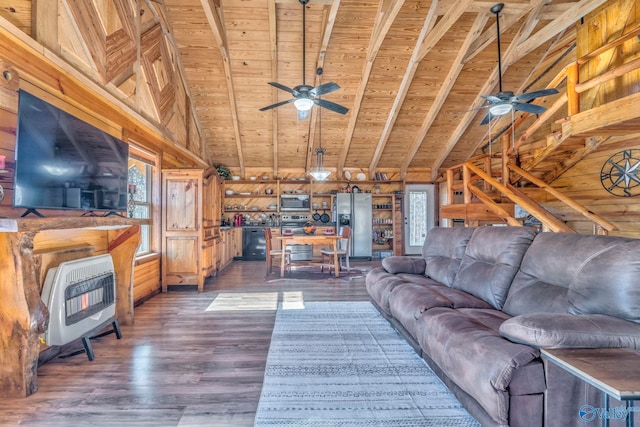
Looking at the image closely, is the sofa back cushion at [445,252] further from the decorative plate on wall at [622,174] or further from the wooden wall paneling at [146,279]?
the decorative plate on wall at [622,174]

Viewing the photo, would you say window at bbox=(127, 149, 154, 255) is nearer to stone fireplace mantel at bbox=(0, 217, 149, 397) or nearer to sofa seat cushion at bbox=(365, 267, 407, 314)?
stone fireplace mantel at bbox=(0, 217, 149, 397)

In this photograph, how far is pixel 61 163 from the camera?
→ 2.32m

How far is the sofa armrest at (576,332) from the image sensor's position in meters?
1.27

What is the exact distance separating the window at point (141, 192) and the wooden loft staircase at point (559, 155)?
5.08 meters

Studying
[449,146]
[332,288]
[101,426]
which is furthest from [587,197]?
[101,426]

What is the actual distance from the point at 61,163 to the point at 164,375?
179 centimetres

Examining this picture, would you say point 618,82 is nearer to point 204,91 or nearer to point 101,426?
point 204,91

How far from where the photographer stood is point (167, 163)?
515cm

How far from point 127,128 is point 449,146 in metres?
7.05

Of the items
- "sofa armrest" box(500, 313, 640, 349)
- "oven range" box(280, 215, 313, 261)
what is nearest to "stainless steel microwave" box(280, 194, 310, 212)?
"oven range" box(280, 215, 313, 261)

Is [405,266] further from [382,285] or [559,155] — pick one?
[559,155]

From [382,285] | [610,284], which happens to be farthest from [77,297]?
[610,284]

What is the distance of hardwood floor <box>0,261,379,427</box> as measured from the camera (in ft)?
5.75

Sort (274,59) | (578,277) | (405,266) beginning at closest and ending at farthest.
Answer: (578,277) < (405,266) < (274,59)
